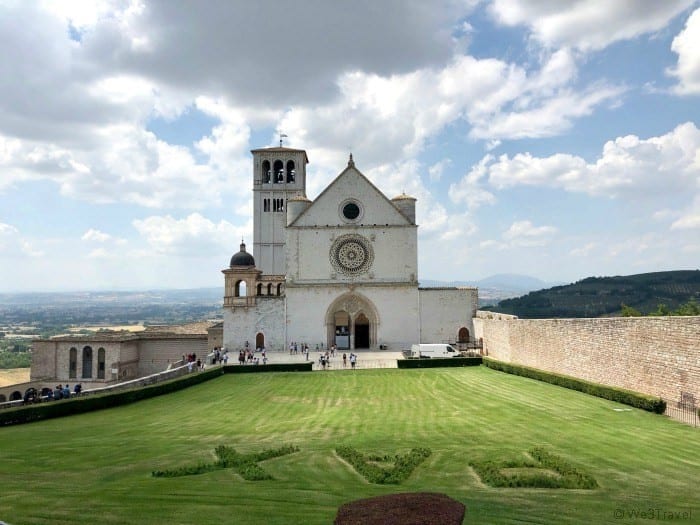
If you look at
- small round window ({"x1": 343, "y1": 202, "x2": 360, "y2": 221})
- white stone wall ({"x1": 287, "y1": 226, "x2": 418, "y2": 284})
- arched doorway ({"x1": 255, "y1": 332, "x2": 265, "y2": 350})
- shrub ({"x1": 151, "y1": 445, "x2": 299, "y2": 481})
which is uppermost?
small round window ({"x1": 343, "y1": 202, "x2": 360, "y2": 221})

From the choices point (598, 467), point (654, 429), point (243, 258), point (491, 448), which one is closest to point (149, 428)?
point (491, 448)

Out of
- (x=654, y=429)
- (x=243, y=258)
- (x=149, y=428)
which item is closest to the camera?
(x=654, y=429)

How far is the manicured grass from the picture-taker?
865cm

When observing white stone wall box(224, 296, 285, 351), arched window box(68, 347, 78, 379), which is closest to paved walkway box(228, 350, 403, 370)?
white stone wall box(224, 296, 285, 351)

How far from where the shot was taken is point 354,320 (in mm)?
44406

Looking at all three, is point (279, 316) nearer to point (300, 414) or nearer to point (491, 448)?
point (300, 414)

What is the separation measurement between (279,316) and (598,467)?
33.5 meters

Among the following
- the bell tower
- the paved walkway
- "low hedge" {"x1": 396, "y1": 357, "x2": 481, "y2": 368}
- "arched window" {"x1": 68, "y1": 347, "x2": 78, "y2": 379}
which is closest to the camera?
"low hedge" {"x1": 396, "y1": 357, "x2": 481, "y2": 368}

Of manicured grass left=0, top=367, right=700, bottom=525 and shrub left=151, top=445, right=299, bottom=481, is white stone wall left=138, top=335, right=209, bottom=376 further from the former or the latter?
shrub left=151, top=445, right=299, bottom=481

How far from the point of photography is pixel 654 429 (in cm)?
1566

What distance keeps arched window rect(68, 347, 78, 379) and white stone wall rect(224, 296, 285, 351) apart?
1182 cm

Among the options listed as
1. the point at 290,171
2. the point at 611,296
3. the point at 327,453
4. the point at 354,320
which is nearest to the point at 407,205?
the point at 354,320

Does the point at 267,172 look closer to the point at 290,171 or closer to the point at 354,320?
the point at 290,171

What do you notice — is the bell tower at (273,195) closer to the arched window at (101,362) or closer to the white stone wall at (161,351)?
the white stone wall at (161,351)
